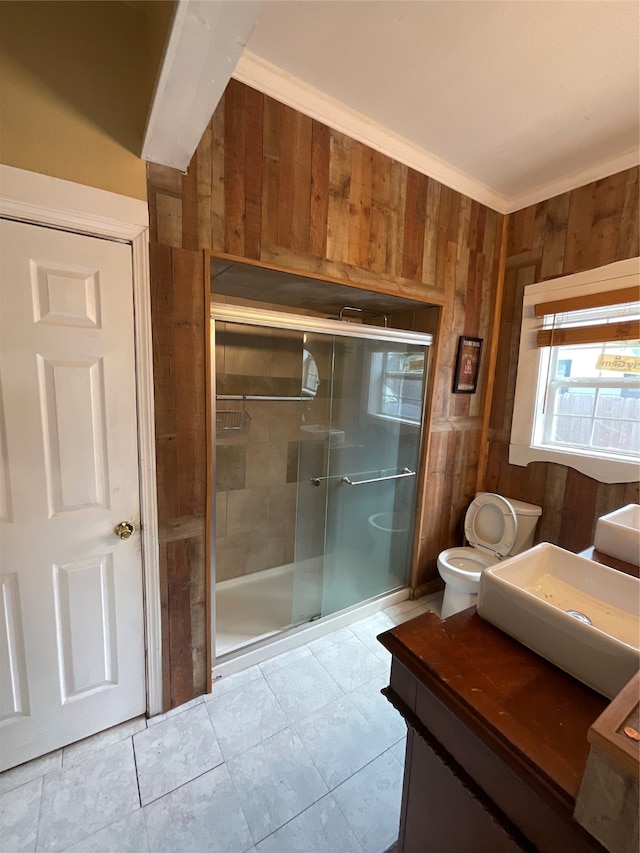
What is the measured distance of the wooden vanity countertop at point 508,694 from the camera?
1.92 feet

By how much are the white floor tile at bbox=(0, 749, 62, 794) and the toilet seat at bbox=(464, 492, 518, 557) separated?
239 cm

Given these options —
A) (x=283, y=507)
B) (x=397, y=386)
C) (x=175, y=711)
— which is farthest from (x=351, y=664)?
(x=397, y=386)

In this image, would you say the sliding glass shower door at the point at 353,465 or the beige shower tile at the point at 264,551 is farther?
the beige shower tile at the point at 264,551

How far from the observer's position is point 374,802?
1.31 metres

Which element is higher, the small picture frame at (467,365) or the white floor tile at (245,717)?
the small picture frame at (467,365)

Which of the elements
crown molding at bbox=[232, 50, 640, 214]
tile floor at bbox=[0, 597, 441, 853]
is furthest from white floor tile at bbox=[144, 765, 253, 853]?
crown molding at bbox=[232, 50, 640, 214]

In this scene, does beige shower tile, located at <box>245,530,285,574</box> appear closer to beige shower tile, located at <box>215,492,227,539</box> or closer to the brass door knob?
beige shower tile, located at <box>215,492,227,539</box>

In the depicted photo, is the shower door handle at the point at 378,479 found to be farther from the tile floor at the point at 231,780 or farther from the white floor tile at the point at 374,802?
the white floor tile at the point at 374,802

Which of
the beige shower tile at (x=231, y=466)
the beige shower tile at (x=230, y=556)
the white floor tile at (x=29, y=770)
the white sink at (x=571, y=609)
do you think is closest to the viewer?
the white sink at (x=571, y=609)

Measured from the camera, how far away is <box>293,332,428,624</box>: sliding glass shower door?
226 centimetres

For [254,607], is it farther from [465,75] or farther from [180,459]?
[465,75]

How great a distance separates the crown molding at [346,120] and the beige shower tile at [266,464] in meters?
1.81

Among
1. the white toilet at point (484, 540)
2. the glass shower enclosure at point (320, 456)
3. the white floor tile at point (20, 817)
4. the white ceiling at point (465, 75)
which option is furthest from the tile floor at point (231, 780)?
the white ceiling at point (465, 75)

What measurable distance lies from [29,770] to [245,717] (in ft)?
2.64
